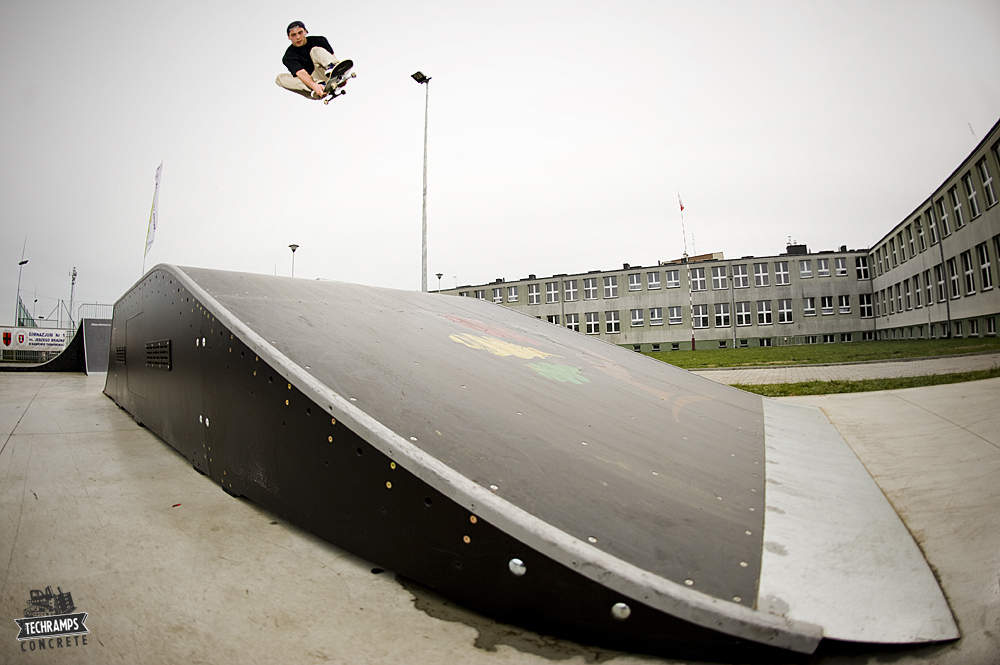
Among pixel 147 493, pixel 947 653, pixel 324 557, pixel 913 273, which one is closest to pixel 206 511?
pixel 147 493

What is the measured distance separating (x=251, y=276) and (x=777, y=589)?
4.81m

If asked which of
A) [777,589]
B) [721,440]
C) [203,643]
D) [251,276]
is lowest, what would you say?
[203,643]

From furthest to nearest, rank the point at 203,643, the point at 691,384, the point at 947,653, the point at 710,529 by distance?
the point at 691,384, the point at 710,529, the point at 203,643, the point at 947,653

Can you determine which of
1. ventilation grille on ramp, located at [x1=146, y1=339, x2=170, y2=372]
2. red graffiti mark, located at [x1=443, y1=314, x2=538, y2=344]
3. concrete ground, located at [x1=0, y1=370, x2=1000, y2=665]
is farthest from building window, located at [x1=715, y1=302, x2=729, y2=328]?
ventilation grille on ramp, located at [x1=146, y1=339, x2=170, y2=372]

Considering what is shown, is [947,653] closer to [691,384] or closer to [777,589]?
[777,589]

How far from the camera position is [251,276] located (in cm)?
479

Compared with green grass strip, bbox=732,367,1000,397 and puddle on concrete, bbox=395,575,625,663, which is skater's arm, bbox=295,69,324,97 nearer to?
green grass strip, bbox=732,367,1000,397

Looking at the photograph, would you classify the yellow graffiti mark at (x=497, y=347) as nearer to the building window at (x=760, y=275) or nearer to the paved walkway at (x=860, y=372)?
the paved walkway at (x=860, y=372)

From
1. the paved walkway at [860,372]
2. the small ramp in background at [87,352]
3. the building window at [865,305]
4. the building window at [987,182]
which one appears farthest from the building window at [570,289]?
the building window at [987,182]

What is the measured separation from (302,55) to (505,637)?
32.1 ft

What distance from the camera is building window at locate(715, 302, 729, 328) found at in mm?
34469

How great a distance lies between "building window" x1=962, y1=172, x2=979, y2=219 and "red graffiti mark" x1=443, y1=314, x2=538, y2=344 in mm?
4512

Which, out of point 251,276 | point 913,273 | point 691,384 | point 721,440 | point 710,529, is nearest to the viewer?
point 710,529

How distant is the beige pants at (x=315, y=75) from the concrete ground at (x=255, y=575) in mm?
7487
